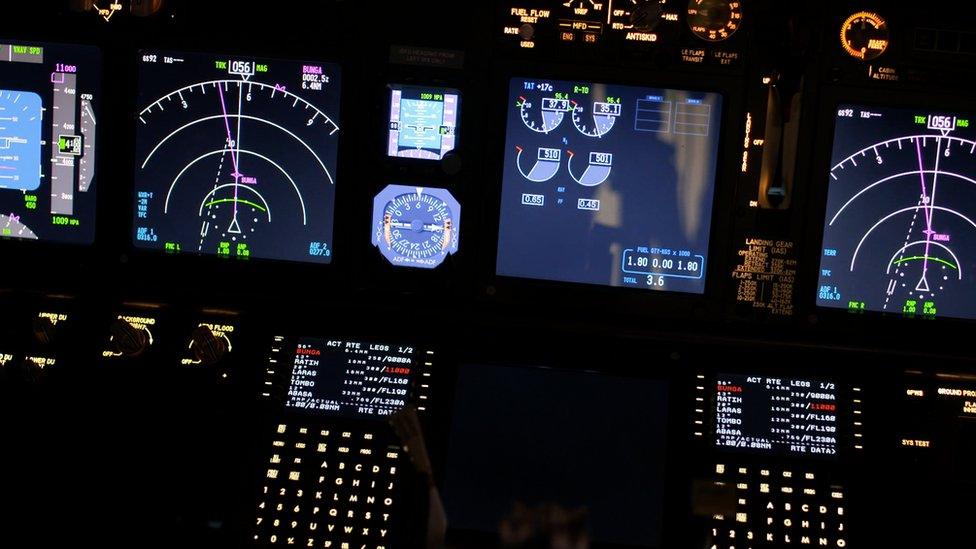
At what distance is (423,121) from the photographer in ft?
8.83

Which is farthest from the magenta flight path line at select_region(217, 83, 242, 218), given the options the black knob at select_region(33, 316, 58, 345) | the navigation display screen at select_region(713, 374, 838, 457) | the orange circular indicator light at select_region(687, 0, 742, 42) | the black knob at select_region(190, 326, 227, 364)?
the navigation display screen at select_region(713, 374, 838, 457)

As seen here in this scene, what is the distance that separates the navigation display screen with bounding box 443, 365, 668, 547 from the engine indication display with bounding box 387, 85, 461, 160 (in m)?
0.65

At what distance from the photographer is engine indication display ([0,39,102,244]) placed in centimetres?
276

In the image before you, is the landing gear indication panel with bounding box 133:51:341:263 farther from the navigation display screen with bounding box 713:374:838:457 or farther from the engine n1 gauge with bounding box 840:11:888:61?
the engine n1 gauge with bounding box 840:11:888:61

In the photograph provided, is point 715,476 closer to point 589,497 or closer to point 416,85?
point 589,497

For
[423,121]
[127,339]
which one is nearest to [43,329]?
[127,339]

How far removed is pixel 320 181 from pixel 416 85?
39cm

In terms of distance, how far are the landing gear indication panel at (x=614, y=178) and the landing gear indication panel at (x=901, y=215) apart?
364 mm

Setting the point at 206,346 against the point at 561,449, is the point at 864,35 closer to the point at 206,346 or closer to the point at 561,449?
the point at 561,449

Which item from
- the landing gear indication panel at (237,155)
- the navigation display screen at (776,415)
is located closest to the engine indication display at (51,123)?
the landing gear indication panel at (237,155)

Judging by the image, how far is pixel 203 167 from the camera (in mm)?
2748

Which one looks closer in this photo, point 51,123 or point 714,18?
point 714,18

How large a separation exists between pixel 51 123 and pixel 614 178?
5.32 feet

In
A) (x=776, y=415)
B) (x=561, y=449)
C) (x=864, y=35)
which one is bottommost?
(x=561, y=449)
